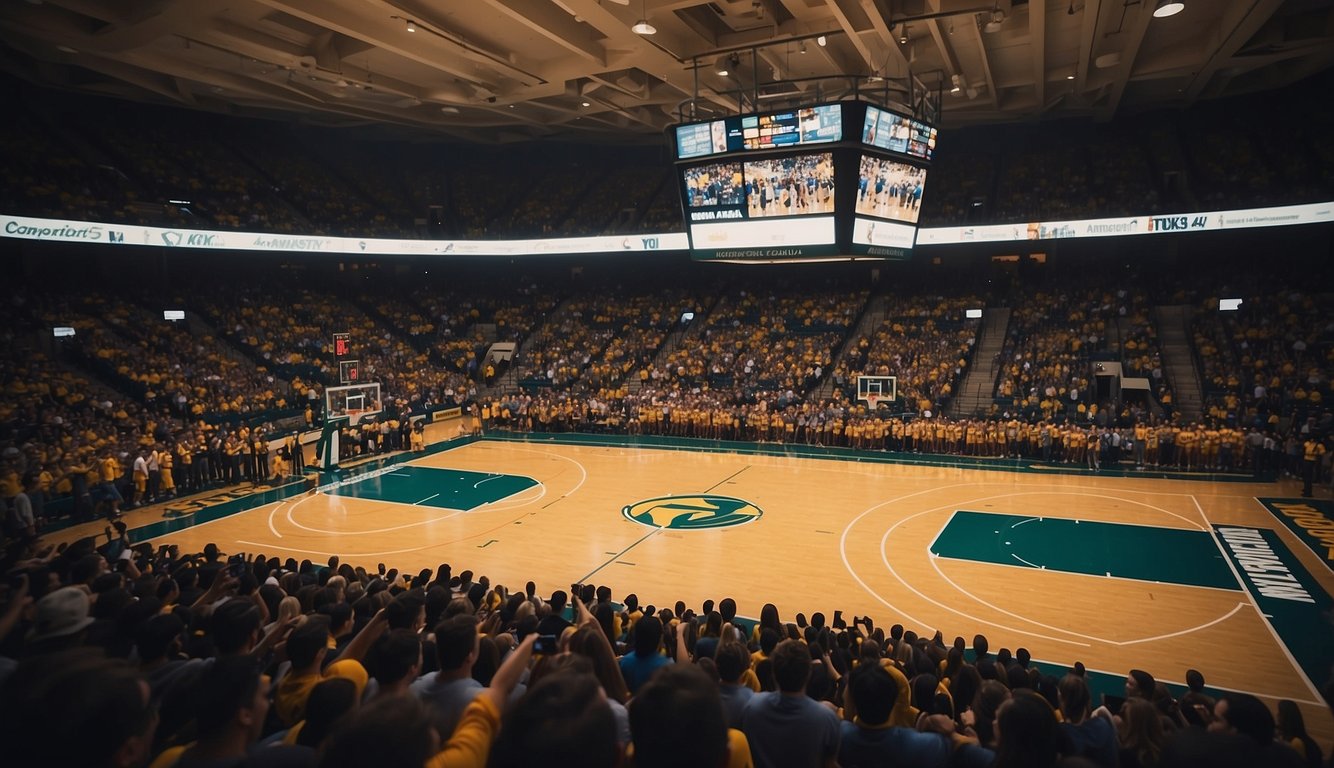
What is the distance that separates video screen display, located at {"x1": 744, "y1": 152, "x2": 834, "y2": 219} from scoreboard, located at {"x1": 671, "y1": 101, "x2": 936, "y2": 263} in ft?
0.06

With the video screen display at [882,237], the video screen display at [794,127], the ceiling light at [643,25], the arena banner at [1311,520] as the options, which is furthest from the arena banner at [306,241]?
the arena banner at [1311,520]

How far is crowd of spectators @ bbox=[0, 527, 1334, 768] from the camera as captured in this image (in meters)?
2.02

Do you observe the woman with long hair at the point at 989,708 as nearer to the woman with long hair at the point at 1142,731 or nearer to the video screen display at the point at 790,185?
the woman with long hair at the point at 1142,731

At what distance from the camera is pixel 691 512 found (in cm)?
1627

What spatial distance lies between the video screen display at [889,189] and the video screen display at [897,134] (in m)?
0.28

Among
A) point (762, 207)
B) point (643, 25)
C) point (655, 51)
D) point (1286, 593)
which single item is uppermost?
point (655, 51)

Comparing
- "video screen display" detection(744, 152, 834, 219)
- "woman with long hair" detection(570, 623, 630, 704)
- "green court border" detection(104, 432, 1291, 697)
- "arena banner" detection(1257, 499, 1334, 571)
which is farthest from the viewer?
"green court border" detection(104, 432, 1291, 697)

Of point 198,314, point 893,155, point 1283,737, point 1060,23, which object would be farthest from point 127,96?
point 1283,737

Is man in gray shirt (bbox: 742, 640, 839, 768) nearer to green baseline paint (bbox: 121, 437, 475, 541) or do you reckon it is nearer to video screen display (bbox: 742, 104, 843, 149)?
video screen display (bbox: 742, 104, 843, 149)

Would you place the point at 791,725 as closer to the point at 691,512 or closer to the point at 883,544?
the point at 883,544

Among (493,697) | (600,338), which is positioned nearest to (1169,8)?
(493,697)

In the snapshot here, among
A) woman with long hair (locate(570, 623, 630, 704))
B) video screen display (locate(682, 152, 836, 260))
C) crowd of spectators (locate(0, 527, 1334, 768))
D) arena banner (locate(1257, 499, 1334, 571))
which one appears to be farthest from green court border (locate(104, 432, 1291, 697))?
video screen display (locate(682, 152, 836, 260))

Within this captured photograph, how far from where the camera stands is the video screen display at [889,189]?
13008mm

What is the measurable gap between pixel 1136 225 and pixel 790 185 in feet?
60.1
